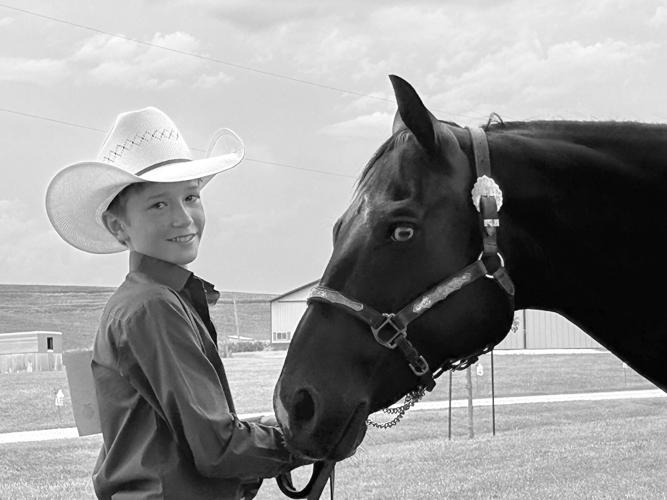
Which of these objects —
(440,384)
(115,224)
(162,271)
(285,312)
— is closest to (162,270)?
(162,271)

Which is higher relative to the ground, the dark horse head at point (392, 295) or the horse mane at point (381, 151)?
the horse mane at point (381, 151)

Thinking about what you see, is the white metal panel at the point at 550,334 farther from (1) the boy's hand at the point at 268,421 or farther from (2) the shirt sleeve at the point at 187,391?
(2) the shirt sleeve at the point at 187,391

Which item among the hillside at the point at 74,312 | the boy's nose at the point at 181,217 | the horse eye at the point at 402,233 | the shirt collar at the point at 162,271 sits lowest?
the hillside at the point at 74,312

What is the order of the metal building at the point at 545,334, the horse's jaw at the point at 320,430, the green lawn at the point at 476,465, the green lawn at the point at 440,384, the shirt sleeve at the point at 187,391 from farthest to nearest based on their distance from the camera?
the metal building at the point at 545,334, the green lawn at the point at 440,384, the green lawn at the point at 476,465, the horse's jaw at the point at 320,430, the shirt sleeve at the point at 187,391

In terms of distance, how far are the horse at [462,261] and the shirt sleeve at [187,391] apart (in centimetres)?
12

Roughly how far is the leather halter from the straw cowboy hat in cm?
52

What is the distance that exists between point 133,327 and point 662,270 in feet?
4.57

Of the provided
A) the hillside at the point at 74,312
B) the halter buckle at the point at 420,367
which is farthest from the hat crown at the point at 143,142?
the hillside at the point at 74,312

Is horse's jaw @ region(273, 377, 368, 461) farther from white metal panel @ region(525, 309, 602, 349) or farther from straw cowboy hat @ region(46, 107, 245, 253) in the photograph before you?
white metal panel @ region(525, 309, 602, 349)

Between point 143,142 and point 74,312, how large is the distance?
52054 mm

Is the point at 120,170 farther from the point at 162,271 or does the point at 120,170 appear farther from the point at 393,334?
the point at 393,334

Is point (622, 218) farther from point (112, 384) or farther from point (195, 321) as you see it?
point (112, 384)

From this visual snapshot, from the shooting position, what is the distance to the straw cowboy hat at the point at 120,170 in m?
2.40

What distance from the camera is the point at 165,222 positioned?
2.38 m
